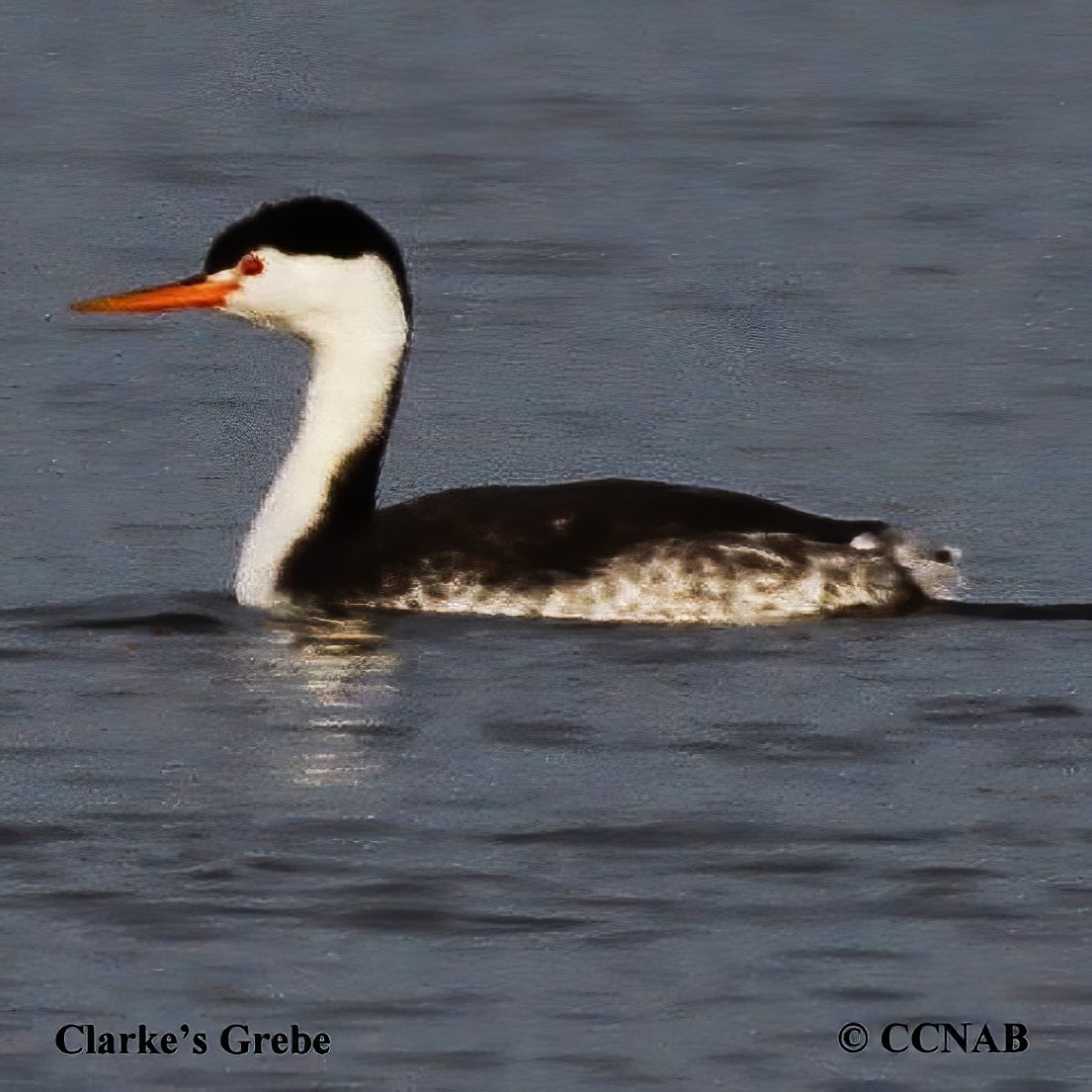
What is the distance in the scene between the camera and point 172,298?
13.4 meters

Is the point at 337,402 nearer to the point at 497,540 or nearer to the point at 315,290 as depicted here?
the point at 315,290

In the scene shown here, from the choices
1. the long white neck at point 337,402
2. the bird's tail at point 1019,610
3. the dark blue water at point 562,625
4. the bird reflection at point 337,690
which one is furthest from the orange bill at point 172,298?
the bird's tail at point 1019,610

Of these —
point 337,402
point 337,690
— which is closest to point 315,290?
point 337,402

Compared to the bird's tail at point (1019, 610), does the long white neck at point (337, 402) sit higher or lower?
Result: higher

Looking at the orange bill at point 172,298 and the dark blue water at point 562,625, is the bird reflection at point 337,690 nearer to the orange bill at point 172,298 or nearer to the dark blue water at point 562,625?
the dark blue water at point 562,625

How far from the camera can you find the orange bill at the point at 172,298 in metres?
13.4

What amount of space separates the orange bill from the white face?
3 centimetres

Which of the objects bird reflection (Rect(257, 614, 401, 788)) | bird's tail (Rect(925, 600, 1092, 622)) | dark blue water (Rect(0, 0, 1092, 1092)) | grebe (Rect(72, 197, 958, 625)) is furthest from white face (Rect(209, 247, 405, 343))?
bird's tail (Rect(925, 600, 1092, 622))

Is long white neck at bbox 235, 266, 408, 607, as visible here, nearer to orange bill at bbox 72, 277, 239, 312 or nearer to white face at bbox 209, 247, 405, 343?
white face at bbox 209, 247, 405, 343

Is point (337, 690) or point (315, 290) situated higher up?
point (315, 290)

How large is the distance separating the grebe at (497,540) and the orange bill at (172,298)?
1cm

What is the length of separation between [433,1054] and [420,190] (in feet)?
37.1

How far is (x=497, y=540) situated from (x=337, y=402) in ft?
3.27

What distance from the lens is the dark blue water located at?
9.01 m
